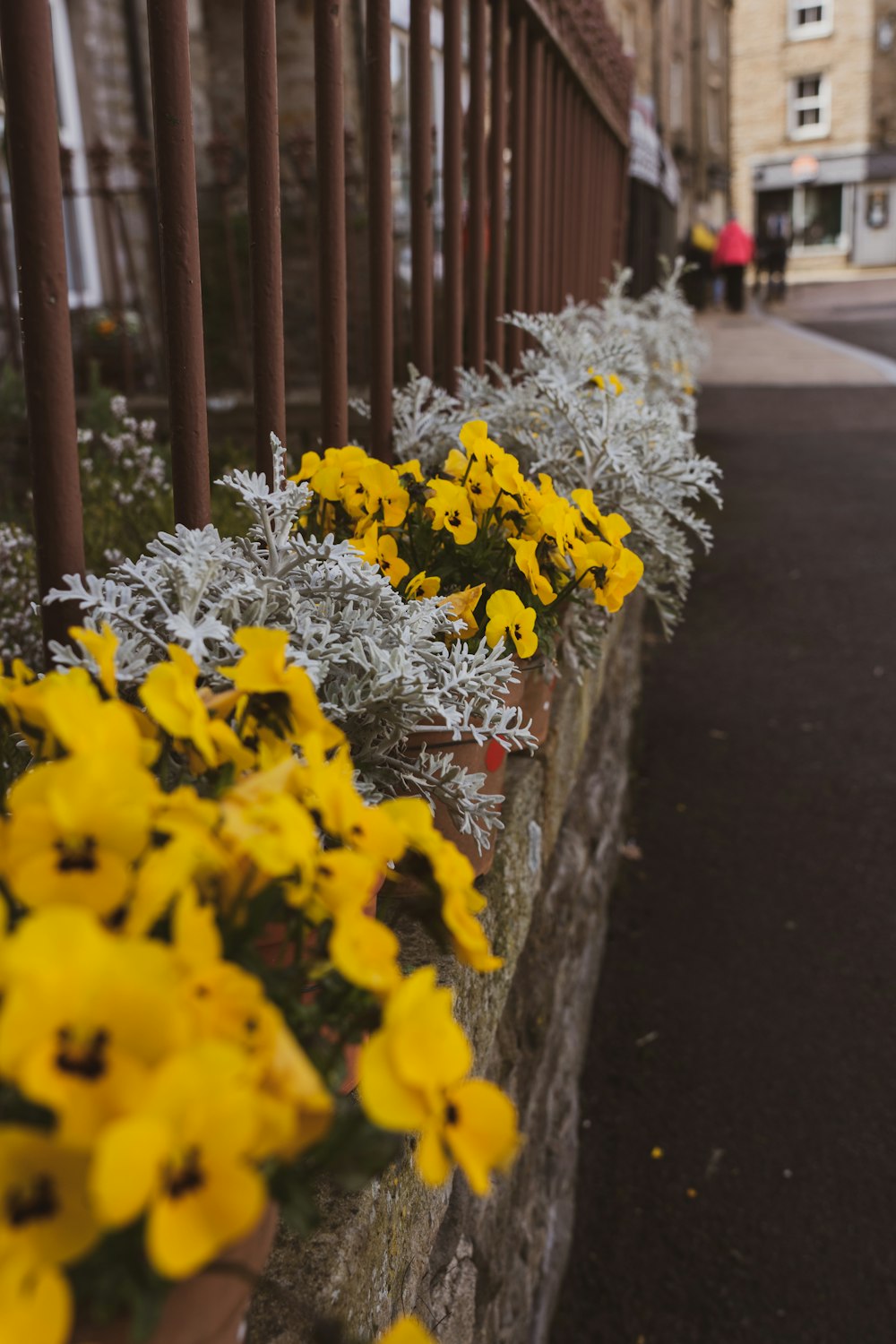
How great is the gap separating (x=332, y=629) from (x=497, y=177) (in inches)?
74.4

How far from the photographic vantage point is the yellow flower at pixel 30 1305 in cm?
49

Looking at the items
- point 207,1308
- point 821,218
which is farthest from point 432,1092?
point 821,218

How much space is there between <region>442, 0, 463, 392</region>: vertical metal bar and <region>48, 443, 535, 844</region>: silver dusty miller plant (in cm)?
116

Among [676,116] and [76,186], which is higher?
[676,116]

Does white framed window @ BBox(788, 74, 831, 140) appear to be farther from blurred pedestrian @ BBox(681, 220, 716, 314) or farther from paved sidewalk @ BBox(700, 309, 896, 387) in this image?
paved sidewalk @ BBox(700, 309, 896, 387)

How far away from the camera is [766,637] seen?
5480mm

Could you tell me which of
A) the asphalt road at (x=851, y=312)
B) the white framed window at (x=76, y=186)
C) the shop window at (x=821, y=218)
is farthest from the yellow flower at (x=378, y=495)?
the shop window at (x=821, y=218)

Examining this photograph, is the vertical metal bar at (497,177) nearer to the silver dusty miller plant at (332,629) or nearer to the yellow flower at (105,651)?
the silver dusty miller plant at (332,629)

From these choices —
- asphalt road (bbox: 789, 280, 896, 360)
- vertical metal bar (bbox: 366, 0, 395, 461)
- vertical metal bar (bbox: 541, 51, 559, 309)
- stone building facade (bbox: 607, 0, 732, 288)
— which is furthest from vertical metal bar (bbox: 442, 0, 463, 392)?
asphalt road (bbox: 789, 280, 896, 360)

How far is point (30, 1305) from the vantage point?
50 centimetres

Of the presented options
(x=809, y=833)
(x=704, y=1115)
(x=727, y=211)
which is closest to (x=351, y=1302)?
(x=704, y=1115)

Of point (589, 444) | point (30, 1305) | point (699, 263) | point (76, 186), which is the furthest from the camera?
point (699, 263)

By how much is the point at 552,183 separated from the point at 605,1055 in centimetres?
260

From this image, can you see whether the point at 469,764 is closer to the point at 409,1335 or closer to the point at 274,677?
the point at 274,677
